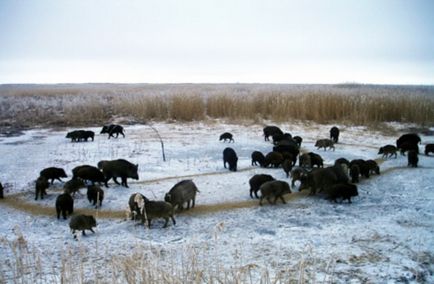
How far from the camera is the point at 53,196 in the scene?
8875 millimetres

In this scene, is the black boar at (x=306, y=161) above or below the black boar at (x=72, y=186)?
above

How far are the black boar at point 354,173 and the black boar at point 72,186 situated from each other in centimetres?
589

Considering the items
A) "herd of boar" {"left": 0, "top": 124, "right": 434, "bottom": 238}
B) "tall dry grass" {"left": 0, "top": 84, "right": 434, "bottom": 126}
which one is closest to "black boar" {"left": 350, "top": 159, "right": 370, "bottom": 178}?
"herd of boar" {"left": 0, "top": 124, "right": 434, "bottom": 238}

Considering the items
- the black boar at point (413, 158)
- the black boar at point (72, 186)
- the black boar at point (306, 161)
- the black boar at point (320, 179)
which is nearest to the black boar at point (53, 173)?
the black boar at point (72, 186)

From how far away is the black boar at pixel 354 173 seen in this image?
376 inches

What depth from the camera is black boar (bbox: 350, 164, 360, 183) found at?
9.55 meters

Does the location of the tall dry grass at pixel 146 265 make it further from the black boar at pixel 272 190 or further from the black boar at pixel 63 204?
the black boar at pixel 272 190

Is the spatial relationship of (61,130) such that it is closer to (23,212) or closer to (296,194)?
(23,212)

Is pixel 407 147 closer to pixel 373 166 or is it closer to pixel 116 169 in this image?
pixel 373 166

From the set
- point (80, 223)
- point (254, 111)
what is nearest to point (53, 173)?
point (80, 223)

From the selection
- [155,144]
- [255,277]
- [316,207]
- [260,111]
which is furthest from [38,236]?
[260,111]

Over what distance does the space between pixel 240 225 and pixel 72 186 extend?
12.0ft

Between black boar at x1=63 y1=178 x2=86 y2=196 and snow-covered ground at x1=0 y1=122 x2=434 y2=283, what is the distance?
215 millimetres

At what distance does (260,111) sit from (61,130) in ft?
33.9
